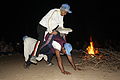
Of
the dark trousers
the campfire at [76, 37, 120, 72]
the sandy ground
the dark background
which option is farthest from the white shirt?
the dark background

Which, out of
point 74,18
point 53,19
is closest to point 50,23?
point 53,19

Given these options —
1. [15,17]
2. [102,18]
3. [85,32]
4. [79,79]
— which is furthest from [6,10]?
[79,79]

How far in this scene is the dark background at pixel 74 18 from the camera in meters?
19.2

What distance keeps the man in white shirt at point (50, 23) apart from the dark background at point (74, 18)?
11.9m

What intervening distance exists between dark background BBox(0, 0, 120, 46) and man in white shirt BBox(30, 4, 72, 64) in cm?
1185

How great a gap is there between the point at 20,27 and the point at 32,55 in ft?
50.1

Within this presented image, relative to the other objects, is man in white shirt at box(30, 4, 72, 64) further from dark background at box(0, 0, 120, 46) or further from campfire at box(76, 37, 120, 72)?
dark background at box(0, 0, 120, 46)

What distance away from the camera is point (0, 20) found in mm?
20500

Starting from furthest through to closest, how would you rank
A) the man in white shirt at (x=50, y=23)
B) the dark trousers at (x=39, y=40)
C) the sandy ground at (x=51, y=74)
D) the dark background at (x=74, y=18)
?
1. the dark background at (x=74, y=18)
2. the dark trousers at (x=39, y=40)
3. the man in white shirt at (x=50, y=23)
4. the sandy ground at (x=51, y=74)

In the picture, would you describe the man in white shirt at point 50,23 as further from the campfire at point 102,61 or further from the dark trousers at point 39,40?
the campfire at point 102,61

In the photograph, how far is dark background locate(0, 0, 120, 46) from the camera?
62.9ft

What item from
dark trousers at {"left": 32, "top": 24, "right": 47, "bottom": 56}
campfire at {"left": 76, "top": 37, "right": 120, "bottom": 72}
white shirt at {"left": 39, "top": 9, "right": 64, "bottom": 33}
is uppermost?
white shirt at {"left": 39, "top": 9, "right": 64, "bottom": 33}

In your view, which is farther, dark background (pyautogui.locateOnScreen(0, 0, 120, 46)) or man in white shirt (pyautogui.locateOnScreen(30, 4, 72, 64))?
dark background (pyautogui.locateOnScreen(0, 0, 120, 46))

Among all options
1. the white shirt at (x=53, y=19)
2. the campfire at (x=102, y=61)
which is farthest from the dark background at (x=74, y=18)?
the white shirt at (x=53, y=19)
